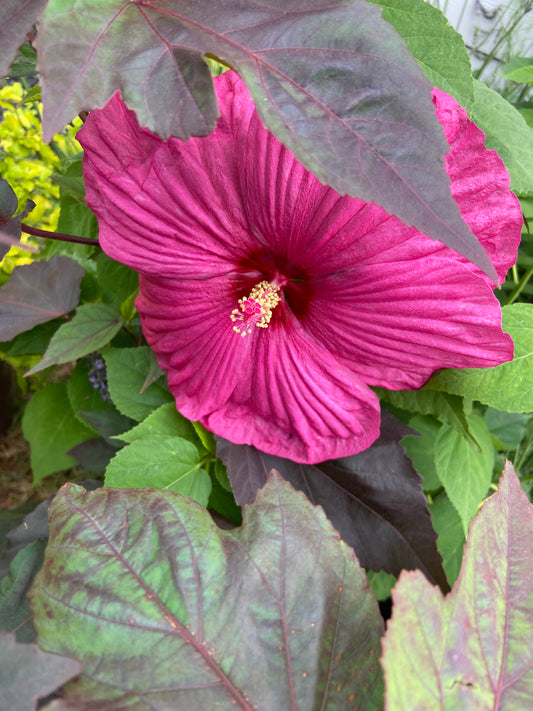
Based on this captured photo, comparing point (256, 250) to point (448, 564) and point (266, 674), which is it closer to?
point (266, 674)

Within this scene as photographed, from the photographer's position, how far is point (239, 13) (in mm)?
307

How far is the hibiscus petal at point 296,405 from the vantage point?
0.44 metres

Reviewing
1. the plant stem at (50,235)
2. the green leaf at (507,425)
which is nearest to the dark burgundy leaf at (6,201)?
the plant stem at (50,235)

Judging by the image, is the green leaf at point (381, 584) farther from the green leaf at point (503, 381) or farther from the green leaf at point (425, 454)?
the green leaf at point (503, 381)

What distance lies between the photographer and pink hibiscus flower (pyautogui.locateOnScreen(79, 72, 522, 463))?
0.36 meters

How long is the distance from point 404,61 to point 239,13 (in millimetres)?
88

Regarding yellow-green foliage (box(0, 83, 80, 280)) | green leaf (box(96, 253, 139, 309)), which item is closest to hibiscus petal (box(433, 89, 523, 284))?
green leaf (box(96, 253, 139, 309))

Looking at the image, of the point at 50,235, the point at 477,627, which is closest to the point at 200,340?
the point at 50,235

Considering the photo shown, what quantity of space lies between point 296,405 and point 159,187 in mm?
181

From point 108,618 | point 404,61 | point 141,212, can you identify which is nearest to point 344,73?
point 404,61

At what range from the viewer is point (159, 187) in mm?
371

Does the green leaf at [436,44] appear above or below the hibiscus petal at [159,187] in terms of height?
above

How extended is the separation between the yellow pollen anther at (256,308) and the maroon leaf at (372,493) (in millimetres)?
97

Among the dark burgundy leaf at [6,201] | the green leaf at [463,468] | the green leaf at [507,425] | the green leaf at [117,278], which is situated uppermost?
the dark burgundy leaf at [6,201]
